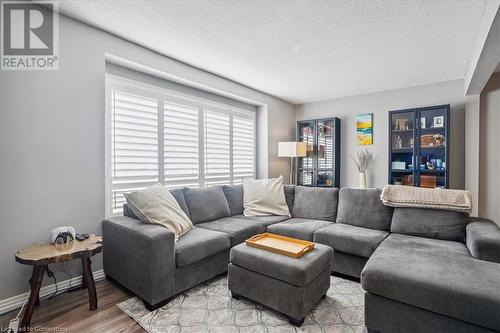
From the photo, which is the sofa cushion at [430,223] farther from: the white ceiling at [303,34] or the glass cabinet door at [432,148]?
the white ceiling at [303,34]

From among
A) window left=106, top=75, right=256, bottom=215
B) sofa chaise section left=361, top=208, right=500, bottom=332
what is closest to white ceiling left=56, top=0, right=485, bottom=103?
window left=106, top=75, right=256, bottom=215

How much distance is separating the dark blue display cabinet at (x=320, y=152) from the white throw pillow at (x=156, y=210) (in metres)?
3.14

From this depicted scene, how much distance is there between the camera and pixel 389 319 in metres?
1.61

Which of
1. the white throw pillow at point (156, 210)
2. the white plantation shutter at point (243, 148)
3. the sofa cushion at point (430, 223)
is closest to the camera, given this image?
the white throw pillow at point (156, 210)

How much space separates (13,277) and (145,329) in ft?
3.92

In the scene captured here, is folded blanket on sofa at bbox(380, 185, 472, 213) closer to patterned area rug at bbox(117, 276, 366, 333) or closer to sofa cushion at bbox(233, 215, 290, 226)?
patterned area rug at bbox(117, 276, 366, 333)

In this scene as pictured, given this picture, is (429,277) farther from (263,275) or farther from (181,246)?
(181,246)

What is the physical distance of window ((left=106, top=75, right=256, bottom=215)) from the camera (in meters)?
2.81

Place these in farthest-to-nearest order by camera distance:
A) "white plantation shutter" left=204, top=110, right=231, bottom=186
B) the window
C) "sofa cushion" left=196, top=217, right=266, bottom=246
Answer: "white plantation shutter" left=204, top=110, right=231, bottom=186, the window, "sofa cushion" left=196, top=217, right=266, bottom=246

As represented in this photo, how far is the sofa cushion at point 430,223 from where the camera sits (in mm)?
2416

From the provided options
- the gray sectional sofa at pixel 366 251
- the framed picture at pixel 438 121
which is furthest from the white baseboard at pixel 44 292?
the framed picture at pixel 438 121

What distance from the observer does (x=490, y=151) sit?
3721 mm

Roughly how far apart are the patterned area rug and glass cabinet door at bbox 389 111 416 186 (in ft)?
8.66

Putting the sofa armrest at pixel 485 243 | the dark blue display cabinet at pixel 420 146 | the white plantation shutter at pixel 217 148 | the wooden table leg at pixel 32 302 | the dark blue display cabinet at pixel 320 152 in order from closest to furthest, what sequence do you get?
1. the wooden table leg at pixel 32 302
2. the sofa armrest at pixel 485 243
3. the dark blue display cabinet at pixel 420 146
4. the white plantation shutter at pixel 217 148
5. the dark blue display cabinet at pixel 320 152
